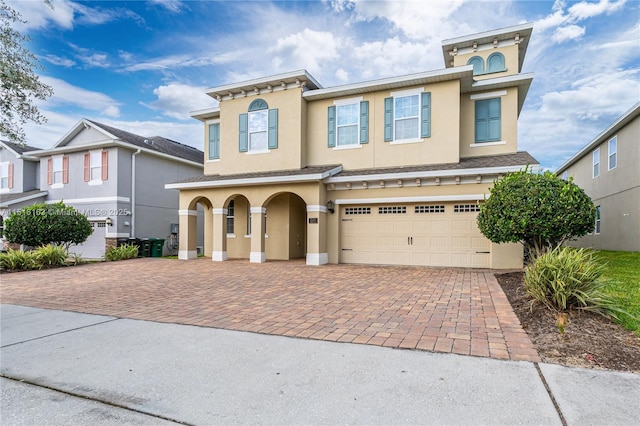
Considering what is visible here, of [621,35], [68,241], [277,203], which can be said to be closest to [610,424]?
[277,203]

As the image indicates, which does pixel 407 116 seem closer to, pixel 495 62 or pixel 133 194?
pixel 495 62

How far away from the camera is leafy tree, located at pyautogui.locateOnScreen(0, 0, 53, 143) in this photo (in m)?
6.29

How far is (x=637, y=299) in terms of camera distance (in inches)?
225

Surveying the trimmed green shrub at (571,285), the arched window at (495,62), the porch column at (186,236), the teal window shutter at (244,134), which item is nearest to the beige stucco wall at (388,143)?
the teal window shutter at (244,134)

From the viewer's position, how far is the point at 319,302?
6.38m

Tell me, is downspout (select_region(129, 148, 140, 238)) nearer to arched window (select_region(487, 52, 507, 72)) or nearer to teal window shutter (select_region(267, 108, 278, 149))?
teal window shutter (select_region(267, 108, 278, 149))

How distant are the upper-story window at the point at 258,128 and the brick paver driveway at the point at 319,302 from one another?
592 centimetres

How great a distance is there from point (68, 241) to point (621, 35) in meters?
23.9

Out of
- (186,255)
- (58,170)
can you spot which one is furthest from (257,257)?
(58,170)

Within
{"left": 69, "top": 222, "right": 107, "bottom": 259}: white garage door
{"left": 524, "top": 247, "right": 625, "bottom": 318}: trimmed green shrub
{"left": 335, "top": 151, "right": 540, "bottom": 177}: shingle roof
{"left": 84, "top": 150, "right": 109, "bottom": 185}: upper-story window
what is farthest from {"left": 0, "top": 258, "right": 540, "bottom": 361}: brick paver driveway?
{"left": 84, "top": 150, "right": 109, "bottom": 185}: upper-story window

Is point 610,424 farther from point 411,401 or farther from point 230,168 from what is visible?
point 230,168

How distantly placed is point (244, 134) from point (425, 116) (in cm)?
760

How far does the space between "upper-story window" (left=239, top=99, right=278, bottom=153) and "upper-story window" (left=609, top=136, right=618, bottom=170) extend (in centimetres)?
1557

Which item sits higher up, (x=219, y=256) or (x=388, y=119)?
(x=388, y=119)
